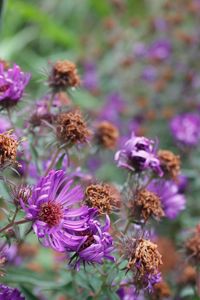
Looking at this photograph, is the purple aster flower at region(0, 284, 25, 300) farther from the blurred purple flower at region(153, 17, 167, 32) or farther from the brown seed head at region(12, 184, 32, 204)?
the blurred purple flower at region(153, 17, 167, 32)

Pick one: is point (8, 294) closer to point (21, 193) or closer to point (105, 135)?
point (21, 193)

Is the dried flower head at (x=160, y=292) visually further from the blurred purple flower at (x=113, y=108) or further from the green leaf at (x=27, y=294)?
the blurred purple flower at (x=113, y=108)

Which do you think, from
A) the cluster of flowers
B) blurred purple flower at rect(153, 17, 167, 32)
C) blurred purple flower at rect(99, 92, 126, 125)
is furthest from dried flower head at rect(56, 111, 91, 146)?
blurred purple flower at rect(153, 17, 167, 32)

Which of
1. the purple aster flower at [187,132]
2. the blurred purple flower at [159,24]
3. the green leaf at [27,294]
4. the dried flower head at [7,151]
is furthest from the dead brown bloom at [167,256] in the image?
the blurred purple flower at [159,24]

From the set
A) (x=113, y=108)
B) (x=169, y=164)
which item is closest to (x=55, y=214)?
(x=169, y=164)

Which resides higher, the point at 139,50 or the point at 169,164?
the point at 139,50

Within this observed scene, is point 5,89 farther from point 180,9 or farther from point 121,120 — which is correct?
point 180,9
